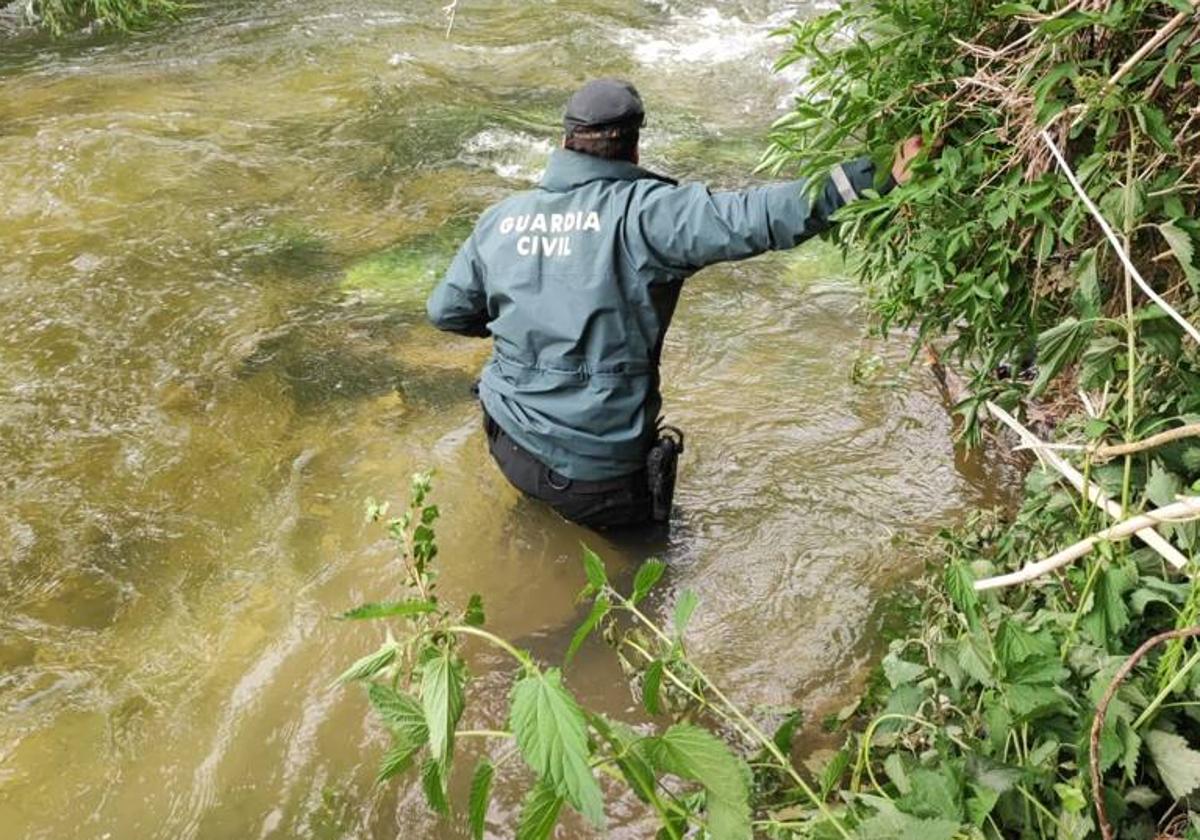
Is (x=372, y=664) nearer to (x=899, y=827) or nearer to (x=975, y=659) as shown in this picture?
(x=899, y=827)

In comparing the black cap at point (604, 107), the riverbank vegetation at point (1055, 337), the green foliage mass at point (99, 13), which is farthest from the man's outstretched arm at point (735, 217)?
the green foliage mass at point (99, 13)

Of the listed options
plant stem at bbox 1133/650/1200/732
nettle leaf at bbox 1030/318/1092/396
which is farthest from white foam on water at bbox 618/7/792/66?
plant stem at bbox 1133/650/1200/732

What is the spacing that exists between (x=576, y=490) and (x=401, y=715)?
1.96 metres

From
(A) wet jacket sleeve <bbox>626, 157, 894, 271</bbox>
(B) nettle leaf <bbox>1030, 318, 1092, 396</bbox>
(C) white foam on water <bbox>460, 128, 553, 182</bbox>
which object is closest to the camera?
(B) nettle leaf <bbox>1030, 318, 1092, 396</bbox>

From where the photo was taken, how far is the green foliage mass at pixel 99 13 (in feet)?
32.9

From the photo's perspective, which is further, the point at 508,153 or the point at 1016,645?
the point at 508,153

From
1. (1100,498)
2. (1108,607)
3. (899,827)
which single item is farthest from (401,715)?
(1100,498)

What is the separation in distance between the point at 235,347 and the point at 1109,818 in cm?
495

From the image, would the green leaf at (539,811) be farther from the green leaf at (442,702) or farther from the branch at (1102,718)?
the branch at (1102,718)

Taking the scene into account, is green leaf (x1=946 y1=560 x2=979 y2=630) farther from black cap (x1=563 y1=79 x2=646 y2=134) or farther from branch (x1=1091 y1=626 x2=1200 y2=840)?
black cap (x1=563 y1=79 x2=646 y2=134)

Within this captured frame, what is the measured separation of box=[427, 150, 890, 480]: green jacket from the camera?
10.5 ft

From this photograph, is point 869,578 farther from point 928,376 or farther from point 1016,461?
point 928,376

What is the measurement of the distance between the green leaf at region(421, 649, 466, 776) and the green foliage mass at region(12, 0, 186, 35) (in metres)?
10.2

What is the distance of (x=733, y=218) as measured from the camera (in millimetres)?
3027
